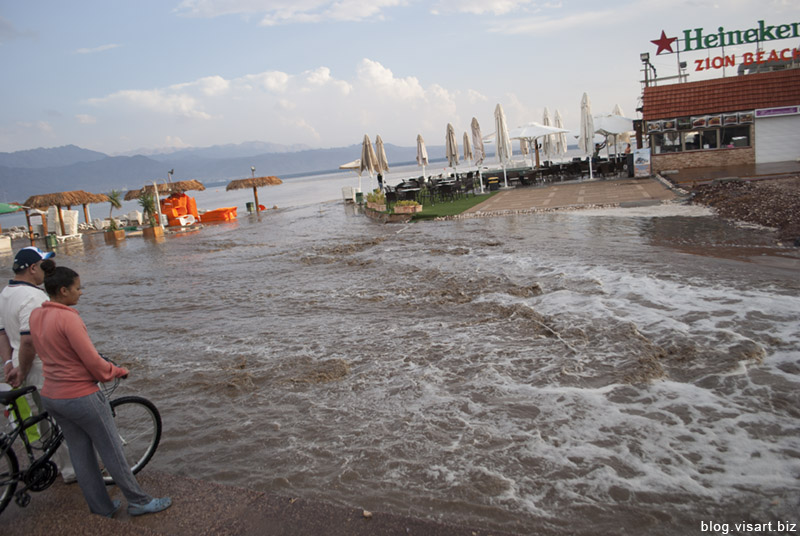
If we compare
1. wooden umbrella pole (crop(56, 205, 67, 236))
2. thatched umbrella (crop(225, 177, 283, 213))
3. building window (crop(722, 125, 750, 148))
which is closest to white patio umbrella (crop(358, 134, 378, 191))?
thatched umbrella (crop(225, 177, 283, 213))

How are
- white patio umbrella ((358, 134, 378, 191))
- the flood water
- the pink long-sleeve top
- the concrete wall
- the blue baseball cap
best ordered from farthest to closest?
white patio umbrella ((358, 134, 378, 191))
the concrete wall
the blue baseball cap
the flood water
the pink long-sleeve top

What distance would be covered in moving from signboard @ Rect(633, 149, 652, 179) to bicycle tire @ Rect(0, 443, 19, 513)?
77.5 ft

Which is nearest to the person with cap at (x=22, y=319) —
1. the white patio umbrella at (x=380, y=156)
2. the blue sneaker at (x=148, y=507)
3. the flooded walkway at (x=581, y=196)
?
the blue sneaker at (x=148, y=507)

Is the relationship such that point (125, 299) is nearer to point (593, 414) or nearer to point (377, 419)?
point (377, 419)

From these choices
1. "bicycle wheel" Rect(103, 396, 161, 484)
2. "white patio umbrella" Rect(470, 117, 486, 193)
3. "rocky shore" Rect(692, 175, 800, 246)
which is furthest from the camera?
"white patio umbrella" Rect(470, 117, 486, 193)

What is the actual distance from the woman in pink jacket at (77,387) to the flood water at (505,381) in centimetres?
82

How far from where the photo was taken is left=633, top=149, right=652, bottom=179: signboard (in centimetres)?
2280

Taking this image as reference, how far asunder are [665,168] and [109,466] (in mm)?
25817

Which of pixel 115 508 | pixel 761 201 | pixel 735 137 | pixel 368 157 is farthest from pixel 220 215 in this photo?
pixel 115 508

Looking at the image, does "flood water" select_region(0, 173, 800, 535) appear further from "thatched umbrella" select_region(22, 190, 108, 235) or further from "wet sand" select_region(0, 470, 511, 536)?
"thatched umbrella" select_region(22, 190, 108, 235)

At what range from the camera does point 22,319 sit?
3426 millimetres

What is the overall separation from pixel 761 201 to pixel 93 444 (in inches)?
560

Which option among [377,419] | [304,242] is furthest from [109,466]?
[304,242]

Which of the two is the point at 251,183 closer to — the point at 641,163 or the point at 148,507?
the point at 641,163
